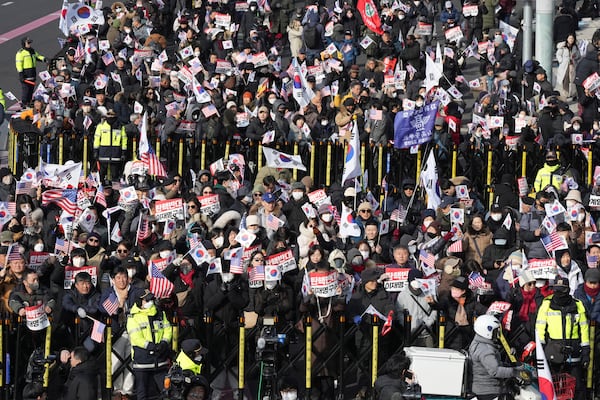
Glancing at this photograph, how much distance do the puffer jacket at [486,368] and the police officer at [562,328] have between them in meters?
0.77

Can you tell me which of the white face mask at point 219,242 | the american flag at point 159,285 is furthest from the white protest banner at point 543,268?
the white face mask at point 219,242

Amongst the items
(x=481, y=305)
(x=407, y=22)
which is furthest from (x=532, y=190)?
(x=407, y=22)

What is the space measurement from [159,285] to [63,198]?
4.83m

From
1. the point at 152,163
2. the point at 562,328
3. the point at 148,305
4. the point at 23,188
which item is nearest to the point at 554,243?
the point at 562,328

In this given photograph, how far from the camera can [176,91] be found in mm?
33781

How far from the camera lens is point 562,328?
21922mm

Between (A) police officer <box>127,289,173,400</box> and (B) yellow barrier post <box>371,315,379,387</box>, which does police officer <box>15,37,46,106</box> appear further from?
(B) yellow barrier post <box>371,315,379,387</box>

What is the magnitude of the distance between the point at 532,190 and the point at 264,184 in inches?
173

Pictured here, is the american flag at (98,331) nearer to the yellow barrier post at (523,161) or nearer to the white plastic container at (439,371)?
the white plastic container at (439,371)

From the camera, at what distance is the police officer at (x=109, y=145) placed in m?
31.7

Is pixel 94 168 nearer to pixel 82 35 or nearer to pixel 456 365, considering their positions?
pixel 82 35

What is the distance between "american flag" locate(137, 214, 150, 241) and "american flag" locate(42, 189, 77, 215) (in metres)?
1.28

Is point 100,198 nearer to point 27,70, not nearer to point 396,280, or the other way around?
point 396,280

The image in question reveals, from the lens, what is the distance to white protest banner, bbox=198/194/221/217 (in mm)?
27188
